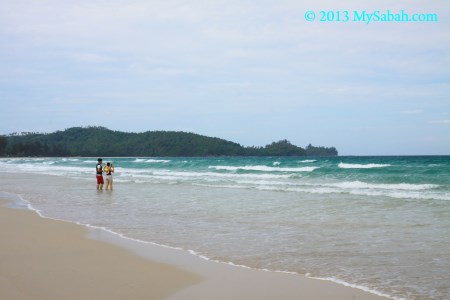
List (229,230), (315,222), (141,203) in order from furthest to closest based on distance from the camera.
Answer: (141,203) < (315,222) < (229,230)

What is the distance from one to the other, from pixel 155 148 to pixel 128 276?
14609 cm

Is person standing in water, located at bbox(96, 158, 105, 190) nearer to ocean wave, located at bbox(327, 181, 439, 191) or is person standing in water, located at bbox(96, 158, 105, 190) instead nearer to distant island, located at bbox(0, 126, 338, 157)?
ocean wave, located at bbox(327, 181, 439, 191)

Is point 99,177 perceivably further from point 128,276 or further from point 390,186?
point 128,276

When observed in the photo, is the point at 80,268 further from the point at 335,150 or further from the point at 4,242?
the point at 335,150

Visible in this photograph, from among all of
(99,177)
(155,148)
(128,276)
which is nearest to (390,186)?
(99,177)

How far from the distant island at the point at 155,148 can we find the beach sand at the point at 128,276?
445ft

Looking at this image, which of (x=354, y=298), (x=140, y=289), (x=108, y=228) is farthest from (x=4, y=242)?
(x=354, y=298)

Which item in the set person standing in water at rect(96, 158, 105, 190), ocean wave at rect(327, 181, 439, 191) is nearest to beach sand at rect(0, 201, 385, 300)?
person standing in water at rect(96, 158, 105, 190)

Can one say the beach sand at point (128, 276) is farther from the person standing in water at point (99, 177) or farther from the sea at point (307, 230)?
the person standing in water at point (99, 177)

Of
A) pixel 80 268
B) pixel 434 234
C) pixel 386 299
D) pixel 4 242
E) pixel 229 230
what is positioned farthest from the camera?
pixel 229 230

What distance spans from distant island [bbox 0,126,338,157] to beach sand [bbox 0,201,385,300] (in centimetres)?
13571

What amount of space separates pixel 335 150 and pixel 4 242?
156241 millimetres

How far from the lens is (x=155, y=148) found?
150 meters

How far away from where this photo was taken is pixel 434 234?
870 centimetres
